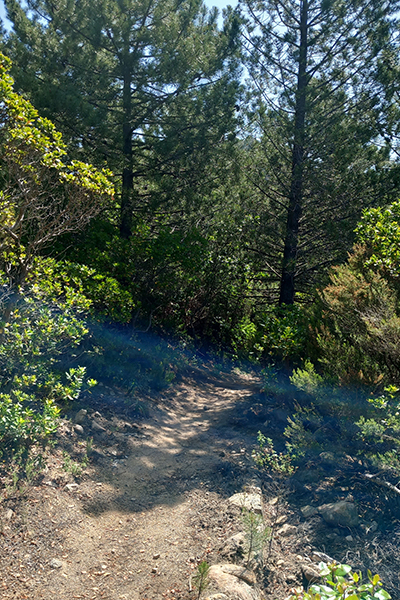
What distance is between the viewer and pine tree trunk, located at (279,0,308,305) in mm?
8656

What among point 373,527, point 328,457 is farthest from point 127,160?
point 373,527

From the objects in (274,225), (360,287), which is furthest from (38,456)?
(274,225)

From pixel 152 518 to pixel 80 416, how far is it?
1.79 metres

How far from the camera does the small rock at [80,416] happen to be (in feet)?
17.7

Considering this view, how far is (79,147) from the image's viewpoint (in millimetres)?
8578

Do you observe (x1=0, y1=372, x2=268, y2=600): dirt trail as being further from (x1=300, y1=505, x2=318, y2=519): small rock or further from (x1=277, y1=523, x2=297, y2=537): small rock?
(x1=300, y1=505, x2=318, y2=519): small rock

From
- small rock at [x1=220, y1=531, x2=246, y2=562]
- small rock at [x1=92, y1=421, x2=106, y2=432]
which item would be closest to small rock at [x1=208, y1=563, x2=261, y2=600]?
small rock at [x1=220, y1=531, x2=246, y2=562]

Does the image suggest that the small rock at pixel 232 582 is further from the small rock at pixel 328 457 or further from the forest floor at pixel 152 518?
the small rock at pixel 328 457

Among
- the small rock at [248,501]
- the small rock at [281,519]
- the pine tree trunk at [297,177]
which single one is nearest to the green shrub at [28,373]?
the small rock at [248,501]

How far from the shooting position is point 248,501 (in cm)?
418

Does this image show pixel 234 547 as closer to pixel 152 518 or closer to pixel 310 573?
pixel 310 573

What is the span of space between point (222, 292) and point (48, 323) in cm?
545

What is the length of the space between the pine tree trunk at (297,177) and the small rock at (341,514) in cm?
556

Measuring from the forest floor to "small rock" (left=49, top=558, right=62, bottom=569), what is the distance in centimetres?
1
